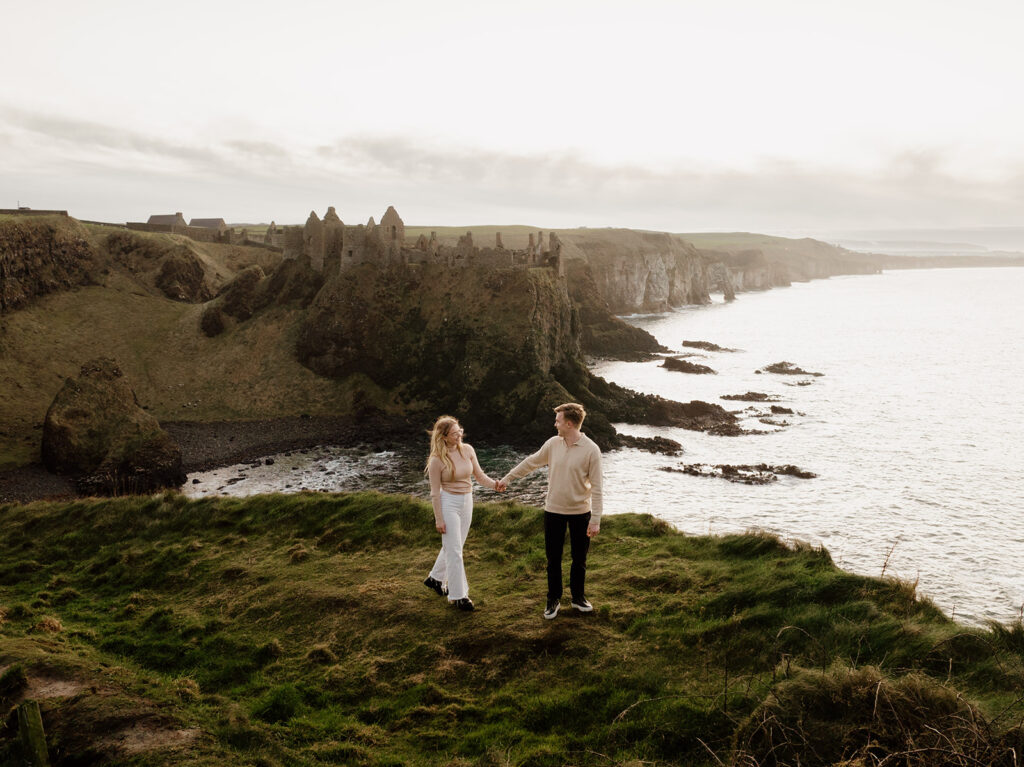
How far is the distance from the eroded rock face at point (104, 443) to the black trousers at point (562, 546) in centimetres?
3021

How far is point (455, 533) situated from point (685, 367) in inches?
2518

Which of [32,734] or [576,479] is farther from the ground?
[576,479]

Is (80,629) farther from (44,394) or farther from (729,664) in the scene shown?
(44,394)

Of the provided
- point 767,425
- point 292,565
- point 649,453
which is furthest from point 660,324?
point 292,565

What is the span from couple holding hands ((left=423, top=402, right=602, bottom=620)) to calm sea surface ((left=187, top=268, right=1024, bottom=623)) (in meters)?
5.83

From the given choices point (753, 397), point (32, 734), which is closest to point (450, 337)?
point (753, 397)

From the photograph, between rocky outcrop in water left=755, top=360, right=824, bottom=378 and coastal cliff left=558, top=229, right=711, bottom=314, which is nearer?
rocky outcrop in water left=755, top=360, right=824, bottom=378

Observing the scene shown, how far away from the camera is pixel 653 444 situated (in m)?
43.2

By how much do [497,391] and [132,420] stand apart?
23.3 m

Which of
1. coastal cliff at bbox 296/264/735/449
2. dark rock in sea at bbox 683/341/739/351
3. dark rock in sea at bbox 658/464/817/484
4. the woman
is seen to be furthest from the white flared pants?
dark rock in sea at bbox 683/341/739/351

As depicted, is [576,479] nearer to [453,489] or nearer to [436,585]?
[453,489]

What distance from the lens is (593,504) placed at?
8914 mm

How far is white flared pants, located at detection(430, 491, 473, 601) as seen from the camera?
9.88 metres

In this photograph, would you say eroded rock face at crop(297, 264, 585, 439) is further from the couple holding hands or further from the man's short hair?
the man's short hair
